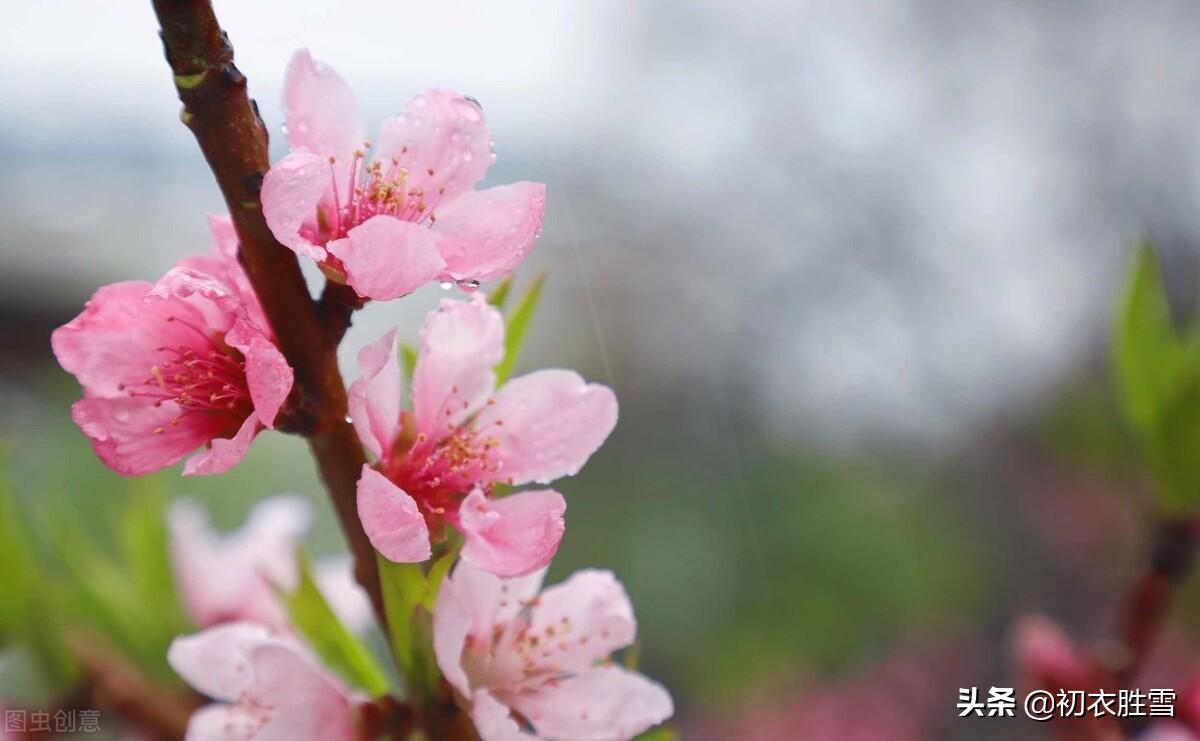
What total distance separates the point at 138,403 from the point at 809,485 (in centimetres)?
225

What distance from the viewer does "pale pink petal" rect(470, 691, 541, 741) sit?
1.12ft

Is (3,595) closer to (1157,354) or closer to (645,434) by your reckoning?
(1157,354)

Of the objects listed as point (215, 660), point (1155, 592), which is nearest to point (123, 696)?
point (215, 660)

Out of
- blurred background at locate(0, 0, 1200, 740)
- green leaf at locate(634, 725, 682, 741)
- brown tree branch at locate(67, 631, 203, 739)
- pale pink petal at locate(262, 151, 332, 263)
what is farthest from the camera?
blurred background at locate(0, 0, 1200, 740)

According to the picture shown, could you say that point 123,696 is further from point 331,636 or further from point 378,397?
point 378,397

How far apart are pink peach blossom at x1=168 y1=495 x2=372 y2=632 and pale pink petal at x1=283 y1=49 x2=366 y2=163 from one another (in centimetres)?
29

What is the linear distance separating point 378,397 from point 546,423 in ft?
0.23

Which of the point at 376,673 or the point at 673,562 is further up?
the point at 376,673

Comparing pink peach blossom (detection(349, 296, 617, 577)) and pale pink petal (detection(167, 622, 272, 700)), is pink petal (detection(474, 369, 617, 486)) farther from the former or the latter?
pale pink petal (detection(167, 622, 272, 700))

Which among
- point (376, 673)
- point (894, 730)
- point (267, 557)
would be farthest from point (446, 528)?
point (894, 730)

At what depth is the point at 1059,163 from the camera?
3.14 metres

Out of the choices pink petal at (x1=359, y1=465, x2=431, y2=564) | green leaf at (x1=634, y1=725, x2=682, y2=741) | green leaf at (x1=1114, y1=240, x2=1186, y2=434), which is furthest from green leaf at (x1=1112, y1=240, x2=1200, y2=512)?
pink petal at (x1=359, y1=465, x2=431, y2=564)

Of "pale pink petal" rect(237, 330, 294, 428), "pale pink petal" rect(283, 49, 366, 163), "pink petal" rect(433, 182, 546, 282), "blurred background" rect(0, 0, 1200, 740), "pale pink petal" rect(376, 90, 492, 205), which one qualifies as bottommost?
"blurred background" rect(0, 0, 1200, 740)

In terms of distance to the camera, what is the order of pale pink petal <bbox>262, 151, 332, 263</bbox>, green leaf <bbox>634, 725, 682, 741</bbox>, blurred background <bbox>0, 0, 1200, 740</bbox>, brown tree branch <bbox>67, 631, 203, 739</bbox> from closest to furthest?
pale pink petal <bbox>262, 151, 332, 263</bbox>
green leaf <bbox>634, 725, 682, 741</bbox>
brown tree branch <bbox>67, 631, 203, 739</bbox>
blurred background <bbox>0, 0, 1200, 740</bbox>
